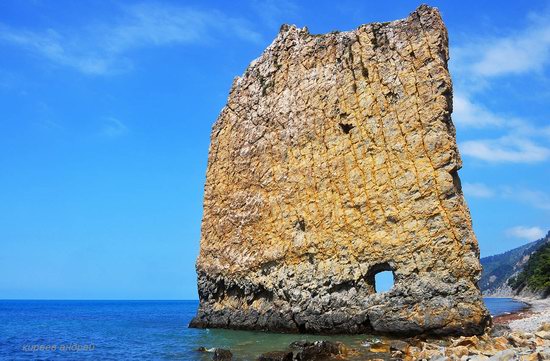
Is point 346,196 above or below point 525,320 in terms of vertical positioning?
above

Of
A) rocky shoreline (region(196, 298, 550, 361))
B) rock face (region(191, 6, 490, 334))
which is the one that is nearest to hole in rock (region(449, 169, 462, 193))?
rock face (region(191, 6, 490, 334))

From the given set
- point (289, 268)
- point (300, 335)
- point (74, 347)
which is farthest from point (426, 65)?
point (74, 347)

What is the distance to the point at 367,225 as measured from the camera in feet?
98.2

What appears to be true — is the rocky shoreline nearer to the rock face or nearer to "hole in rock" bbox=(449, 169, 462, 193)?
the rock face

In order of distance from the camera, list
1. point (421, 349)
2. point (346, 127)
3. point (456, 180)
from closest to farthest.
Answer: point (421, 349) → point (456, 180) → point (346, 127)

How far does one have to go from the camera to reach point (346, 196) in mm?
31250

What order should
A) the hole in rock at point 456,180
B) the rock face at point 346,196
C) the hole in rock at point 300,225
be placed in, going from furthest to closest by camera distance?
the hole in rock at point 300,225
the hole in rock at point 456,180
the rock face at point 346,196

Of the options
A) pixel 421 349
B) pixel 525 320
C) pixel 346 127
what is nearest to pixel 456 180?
pixel 346 127

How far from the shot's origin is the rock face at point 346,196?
27.2 m

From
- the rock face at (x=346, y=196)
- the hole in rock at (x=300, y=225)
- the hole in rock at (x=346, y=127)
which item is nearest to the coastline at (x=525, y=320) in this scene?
the rock face at (x=346, y=196)

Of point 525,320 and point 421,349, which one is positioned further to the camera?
point 525,320

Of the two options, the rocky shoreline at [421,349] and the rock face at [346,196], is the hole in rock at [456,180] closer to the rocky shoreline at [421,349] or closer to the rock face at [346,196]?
the rock face at [346,196]

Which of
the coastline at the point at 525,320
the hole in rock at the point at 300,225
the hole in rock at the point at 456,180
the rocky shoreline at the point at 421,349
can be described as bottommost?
the coastline at the point at 525,320

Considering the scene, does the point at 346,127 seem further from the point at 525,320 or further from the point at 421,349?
the point at 525,320
